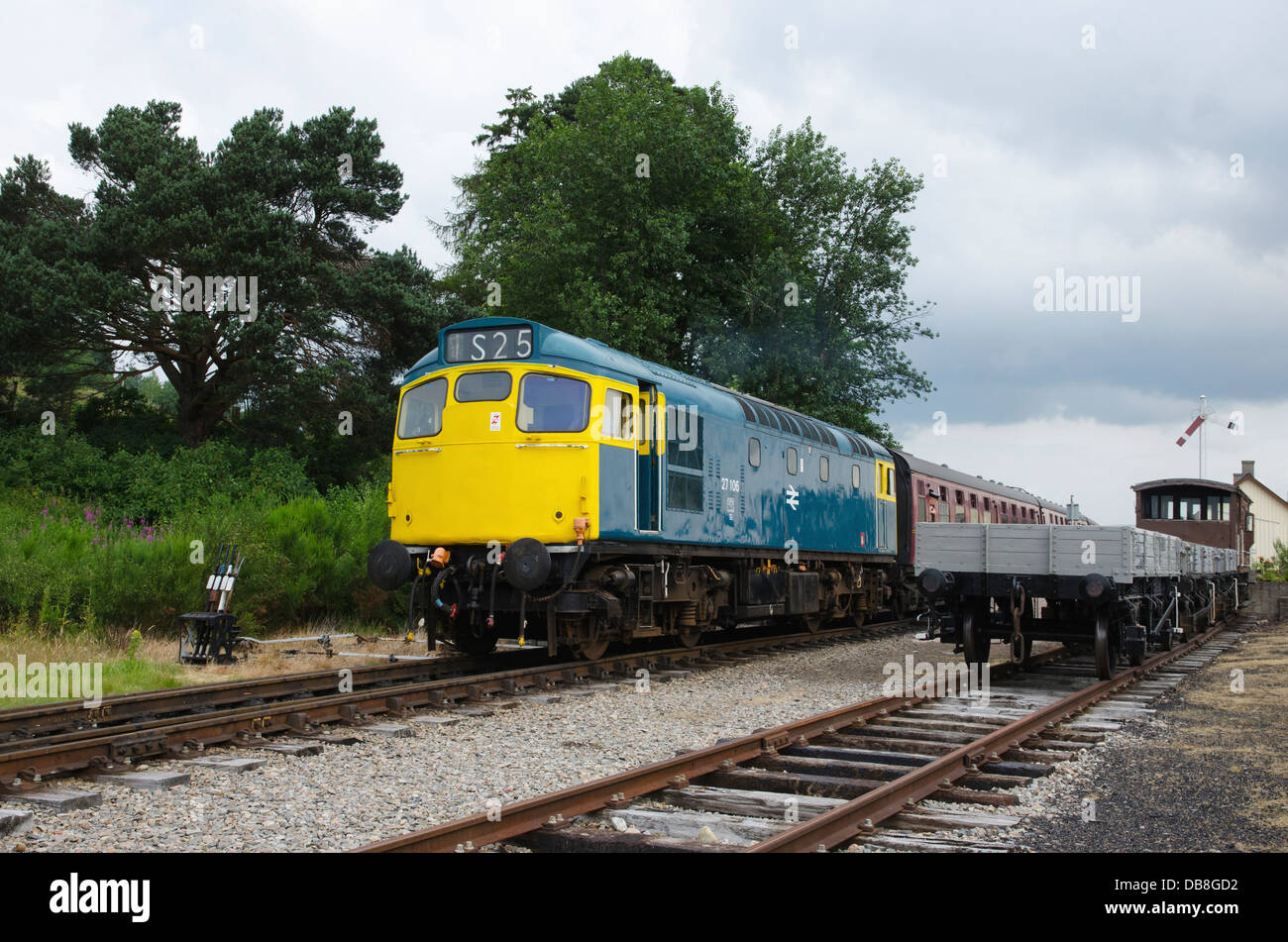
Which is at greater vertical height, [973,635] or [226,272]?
[226,272]

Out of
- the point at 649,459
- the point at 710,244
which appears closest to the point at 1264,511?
the point at 710,244

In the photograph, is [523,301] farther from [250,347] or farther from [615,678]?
[615,678]

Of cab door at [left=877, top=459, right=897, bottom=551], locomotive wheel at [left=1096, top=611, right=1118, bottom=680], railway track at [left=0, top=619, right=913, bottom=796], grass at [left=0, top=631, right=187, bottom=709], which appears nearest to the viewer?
railway track at [left=0, top=619, right=913, bottom=796]

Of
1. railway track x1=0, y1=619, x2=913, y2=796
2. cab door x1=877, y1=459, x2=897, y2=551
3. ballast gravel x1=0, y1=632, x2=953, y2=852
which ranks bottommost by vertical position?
ballast gravel x1=0, y1=632, x2=953, y2=852

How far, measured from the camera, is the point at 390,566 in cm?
1205

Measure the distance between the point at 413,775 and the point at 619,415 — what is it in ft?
20.1

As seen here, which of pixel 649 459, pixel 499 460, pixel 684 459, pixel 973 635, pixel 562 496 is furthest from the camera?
pixel 684 459

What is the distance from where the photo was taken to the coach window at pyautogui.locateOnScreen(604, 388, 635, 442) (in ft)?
40.0

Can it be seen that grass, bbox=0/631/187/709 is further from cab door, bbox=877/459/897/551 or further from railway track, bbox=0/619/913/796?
cab door, bbox=877/459/897/551

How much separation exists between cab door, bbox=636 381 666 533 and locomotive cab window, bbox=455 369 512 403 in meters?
1.72

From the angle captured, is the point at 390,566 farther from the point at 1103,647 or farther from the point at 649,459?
the point at 1103,647

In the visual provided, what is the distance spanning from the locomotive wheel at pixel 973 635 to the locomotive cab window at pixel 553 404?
17.5 ft

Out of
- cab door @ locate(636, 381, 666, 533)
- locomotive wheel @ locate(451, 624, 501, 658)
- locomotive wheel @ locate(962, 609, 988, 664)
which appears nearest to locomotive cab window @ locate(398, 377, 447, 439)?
cab door @ locate(636, 381, 666, 533)
